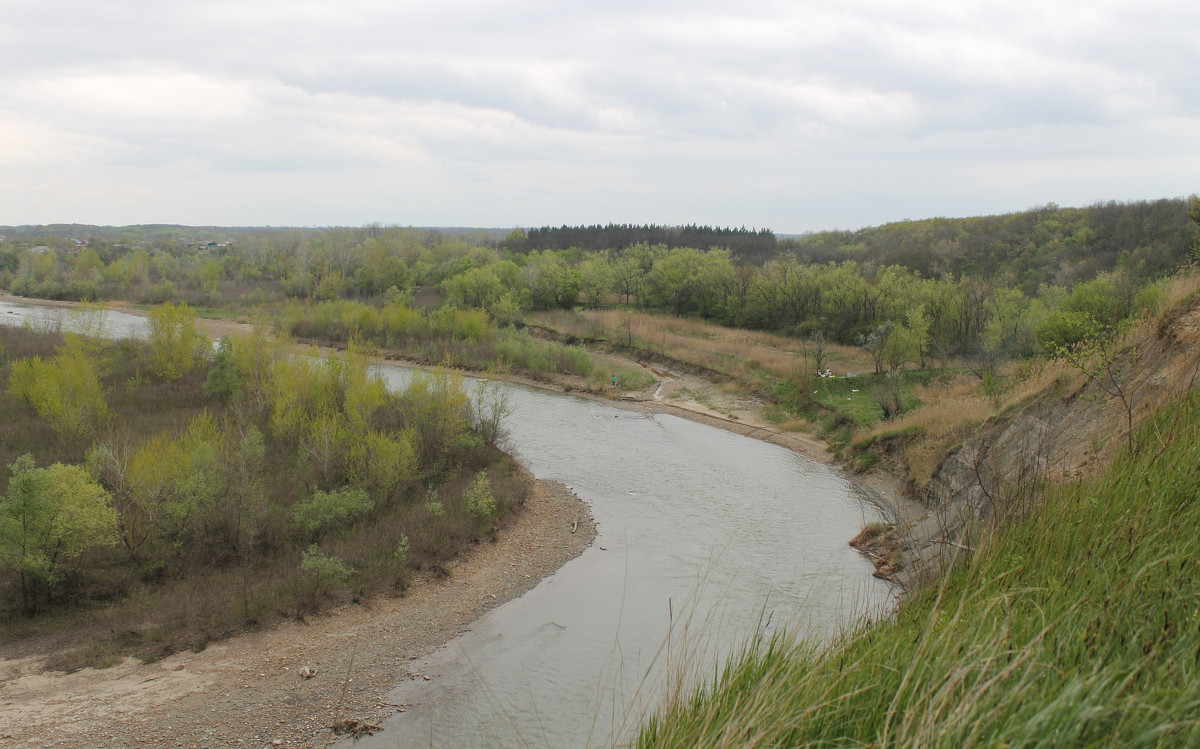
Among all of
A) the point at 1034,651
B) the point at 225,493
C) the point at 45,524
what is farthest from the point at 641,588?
the point at 1034,651

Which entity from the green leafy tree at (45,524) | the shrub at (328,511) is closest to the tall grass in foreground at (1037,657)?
the green leafy tree at (45,524)

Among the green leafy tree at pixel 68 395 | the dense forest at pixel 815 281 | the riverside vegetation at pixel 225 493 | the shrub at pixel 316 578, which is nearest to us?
the riverside vegetation at pixel 225 493

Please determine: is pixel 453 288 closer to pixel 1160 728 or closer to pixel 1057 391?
pixel 1057 391

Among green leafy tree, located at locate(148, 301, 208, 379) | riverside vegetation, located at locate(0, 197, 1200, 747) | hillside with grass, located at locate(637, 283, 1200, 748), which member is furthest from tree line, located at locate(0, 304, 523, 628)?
hillside with grass, located at locate(637, 283, 1200, 748)

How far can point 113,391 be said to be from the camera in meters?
32.2

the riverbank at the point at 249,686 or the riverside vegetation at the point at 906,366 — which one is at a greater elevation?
the riverside vegetation at the point at 906,366

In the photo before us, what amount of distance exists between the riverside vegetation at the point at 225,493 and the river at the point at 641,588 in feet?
11.0

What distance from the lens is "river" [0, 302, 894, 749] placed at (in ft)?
40.6

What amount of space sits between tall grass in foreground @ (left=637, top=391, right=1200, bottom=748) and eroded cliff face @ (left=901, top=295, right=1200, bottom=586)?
698 mm

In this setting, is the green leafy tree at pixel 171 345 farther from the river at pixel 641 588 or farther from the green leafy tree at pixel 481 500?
the green leafy tree at pixel 481 500

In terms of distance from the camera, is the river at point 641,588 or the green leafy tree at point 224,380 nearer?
the river at point 641,588

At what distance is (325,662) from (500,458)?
13.2 m

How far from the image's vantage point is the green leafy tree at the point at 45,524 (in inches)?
593

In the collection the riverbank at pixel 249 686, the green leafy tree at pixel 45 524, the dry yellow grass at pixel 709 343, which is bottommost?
the riverbank at pixel 249 686
